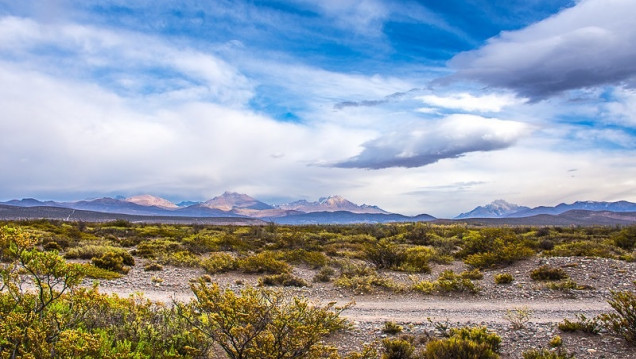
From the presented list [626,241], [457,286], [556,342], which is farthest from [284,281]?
[626,241]

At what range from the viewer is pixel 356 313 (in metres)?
12.7

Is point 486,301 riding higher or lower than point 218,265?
lower

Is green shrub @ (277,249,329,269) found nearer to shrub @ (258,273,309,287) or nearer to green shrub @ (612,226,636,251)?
shrub @ (258,273,309,287)

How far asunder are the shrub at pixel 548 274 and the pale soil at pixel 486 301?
0.43 metres

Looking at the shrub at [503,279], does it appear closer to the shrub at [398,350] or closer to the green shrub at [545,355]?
the green shrub at [545,355]

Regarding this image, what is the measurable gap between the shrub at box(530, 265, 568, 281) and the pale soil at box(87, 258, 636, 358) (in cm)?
43

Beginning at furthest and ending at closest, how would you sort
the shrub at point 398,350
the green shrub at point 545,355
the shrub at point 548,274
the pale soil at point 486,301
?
1. the shrub at point 548,274
2. the pale soil at point 486,301
3. the shrub at point 398,350
4. the green shrub at point 545,355

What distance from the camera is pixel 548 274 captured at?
58.7 ft

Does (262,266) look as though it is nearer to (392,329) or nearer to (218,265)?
(218,265)

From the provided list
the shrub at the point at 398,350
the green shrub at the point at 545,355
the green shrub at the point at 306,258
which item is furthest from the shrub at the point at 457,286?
the shrub at the point at 398,350

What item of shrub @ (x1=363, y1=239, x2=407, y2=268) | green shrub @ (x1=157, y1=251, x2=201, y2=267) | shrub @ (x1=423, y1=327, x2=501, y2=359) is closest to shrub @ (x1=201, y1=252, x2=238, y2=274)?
green shrub @ (x1=157, y1=251, x2=201, y2=267)

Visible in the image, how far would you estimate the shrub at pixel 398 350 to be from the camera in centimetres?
778

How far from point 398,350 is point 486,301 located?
325 inches

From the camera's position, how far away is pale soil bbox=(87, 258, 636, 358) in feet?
29.2
